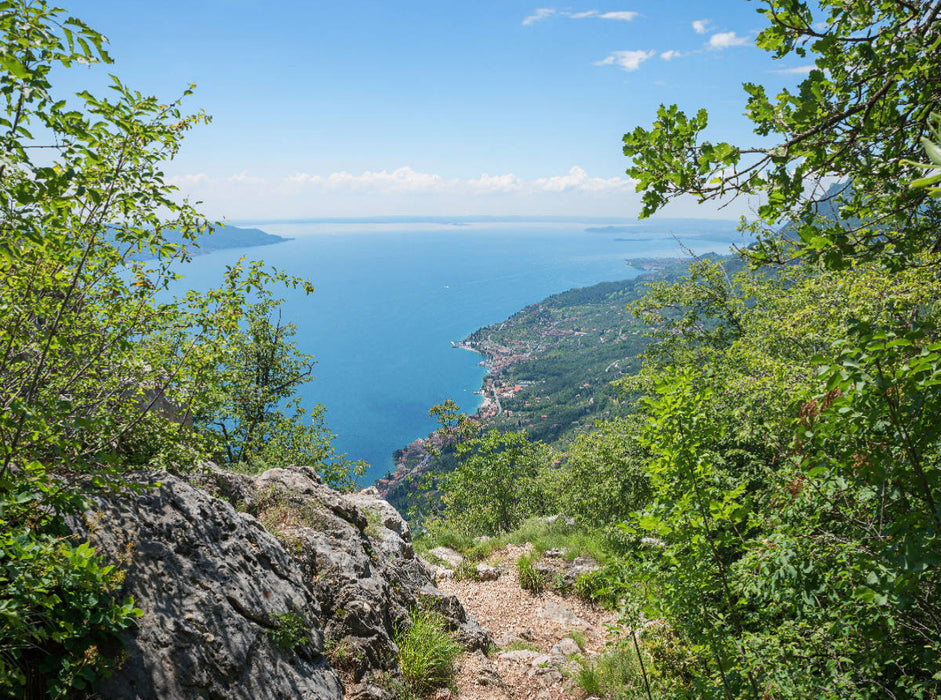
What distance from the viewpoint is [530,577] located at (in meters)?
11.5

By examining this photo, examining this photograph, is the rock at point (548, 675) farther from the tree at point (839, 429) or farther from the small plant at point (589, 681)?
the tree at point (839, 429)

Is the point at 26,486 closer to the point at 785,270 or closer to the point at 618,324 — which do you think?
the point at 785,270

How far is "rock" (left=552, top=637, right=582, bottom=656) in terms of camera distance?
8.54 m

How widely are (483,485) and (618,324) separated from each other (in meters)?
172

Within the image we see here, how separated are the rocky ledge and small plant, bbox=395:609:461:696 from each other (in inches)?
7.5

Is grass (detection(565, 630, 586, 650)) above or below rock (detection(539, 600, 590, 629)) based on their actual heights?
above

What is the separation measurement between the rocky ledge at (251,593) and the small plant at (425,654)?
189 millimetres

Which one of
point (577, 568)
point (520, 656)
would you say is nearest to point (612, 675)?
point (520, 656)

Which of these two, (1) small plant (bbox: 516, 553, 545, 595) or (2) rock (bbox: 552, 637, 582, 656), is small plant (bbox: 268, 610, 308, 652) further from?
(1) small plant (bbox: 516, 553, 545, 595)

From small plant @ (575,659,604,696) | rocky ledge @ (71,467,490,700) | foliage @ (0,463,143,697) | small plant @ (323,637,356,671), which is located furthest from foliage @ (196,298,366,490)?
foliage @ (0,463,143,697)

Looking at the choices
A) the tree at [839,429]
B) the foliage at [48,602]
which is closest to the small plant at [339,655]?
the foliage at [48,602]

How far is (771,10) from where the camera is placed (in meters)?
2.95

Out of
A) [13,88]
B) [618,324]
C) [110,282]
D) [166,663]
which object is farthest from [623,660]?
[618,324]

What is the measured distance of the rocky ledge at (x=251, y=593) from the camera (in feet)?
13.8
